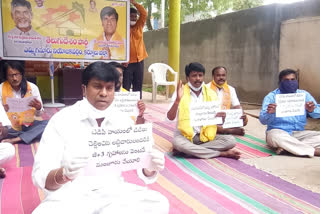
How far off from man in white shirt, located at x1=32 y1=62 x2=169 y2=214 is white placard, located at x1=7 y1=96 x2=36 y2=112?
2476 mm

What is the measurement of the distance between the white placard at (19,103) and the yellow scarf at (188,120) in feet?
6.30

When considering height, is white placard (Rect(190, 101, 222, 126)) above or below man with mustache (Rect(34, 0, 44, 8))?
below

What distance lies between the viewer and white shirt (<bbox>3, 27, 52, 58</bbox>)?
625cm

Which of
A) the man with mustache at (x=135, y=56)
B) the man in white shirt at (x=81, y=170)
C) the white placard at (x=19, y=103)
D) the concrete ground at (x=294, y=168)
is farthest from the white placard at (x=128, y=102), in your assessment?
the man with mustache at (x=135, y=56)

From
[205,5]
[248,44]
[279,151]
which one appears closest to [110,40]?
[248,44]

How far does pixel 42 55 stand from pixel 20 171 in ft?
12.2

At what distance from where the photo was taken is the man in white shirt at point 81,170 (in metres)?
1.71

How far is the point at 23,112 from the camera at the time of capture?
14.4 feet

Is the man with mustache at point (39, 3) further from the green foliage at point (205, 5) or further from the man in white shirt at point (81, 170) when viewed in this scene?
the green foliage at point (205, 5)

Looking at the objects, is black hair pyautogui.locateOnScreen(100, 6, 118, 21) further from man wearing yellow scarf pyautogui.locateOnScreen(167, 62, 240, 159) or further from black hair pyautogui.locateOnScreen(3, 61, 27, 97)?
man wearing yellow scarf pyautogui.locateOnScreen(167, 62, 240, 159)

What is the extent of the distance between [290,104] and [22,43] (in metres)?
5.05

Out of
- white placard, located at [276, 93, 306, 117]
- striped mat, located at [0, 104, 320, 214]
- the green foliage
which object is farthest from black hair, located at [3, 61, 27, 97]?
the green foliage

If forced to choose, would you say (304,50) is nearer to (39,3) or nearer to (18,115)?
(39,3)

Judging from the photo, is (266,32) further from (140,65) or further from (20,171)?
(20,171)
